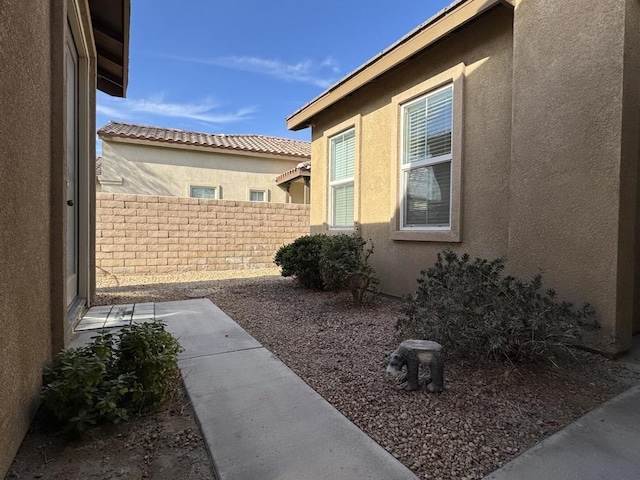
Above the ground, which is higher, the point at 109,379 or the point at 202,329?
the point at 109,379

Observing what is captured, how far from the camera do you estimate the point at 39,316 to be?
226cm

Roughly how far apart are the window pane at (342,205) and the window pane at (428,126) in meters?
1.85

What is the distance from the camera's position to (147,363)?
7.66 feet

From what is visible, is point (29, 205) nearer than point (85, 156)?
Yes

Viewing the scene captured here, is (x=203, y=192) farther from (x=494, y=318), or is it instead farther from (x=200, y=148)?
(x=494, y=318)

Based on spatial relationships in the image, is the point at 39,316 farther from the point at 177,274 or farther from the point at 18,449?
the point at 177,274

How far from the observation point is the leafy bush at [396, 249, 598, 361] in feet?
9.05

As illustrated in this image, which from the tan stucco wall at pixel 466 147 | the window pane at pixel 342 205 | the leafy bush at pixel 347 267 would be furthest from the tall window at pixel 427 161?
the window pane at pixel 342 205

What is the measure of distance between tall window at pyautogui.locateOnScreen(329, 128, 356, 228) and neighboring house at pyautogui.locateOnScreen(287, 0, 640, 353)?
1.66 ft

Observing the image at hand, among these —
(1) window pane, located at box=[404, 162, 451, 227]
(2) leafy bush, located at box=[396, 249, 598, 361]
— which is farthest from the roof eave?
(2) leafy bush, located at box=[396, 249, 598, 361]

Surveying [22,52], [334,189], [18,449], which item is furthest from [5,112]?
[334,189]

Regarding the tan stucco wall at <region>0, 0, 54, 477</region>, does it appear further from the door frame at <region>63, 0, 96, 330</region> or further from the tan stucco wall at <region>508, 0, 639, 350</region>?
the tan stucco wall at <region>508, 0, 639, 350</region>

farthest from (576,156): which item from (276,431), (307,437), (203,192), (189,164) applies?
(189,164)

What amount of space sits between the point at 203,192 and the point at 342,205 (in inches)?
309
